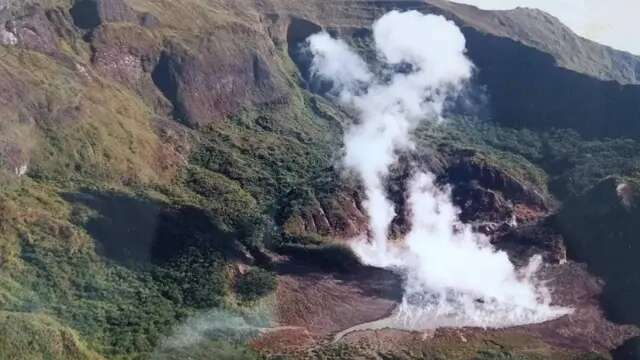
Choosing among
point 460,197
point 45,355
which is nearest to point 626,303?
point 460,197

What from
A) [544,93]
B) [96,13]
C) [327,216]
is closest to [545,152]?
[544,93]

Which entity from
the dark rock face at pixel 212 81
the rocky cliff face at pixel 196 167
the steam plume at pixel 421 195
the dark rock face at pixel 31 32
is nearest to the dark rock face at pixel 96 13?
the rocky cliff face at pixel 196 167

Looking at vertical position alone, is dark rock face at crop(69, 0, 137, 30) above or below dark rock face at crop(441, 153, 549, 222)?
above

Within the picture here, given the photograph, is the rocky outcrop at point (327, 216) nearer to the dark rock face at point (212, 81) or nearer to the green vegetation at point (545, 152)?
the dark rock face at point (212, 81)

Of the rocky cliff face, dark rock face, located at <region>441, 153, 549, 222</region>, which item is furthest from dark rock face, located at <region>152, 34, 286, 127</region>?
dark rock face, located at <region>441, 153, 549, 222</region>

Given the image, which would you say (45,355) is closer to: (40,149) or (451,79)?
(40,149)

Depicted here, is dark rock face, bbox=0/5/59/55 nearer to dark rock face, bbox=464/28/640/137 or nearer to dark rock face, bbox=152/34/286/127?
dark rock face, bbox=152/34/286/127

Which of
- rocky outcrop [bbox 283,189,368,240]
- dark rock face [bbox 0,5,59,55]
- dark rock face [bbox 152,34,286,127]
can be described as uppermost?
dark rock face [bbox 152,34,286,127]

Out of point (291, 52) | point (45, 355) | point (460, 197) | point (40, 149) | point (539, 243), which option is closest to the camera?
point (45, 355)
